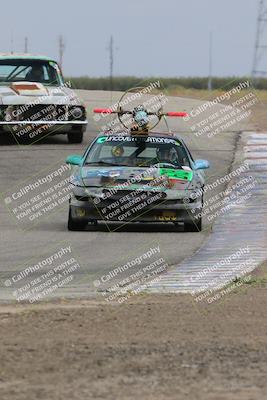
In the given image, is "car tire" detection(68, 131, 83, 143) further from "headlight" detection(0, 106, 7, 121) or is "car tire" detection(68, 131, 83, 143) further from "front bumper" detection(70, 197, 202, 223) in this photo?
"front bumper" detection(70, 197, 202, 223)

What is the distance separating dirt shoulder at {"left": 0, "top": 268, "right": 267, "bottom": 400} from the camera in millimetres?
6047

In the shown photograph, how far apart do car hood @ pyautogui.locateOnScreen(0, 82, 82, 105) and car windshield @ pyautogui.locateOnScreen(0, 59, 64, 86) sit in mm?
646

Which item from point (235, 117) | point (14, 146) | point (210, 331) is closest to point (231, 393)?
point (210, 331)

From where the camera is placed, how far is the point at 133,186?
14859mm

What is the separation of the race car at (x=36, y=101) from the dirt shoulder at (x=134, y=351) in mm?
16193

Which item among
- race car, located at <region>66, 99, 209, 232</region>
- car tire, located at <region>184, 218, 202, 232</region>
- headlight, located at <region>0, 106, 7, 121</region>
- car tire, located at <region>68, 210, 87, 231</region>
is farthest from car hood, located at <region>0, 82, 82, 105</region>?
car tire, located at <region>184, 218, 202, 232</region>

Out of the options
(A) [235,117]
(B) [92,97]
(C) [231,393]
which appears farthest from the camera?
(B) [92,97]

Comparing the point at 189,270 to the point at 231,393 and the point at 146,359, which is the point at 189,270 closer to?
the point at 146,359

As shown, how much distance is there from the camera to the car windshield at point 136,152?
1558 cm

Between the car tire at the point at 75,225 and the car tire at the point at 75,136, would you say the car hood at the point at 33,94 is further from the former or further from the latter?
the car tire at the point at 75,225

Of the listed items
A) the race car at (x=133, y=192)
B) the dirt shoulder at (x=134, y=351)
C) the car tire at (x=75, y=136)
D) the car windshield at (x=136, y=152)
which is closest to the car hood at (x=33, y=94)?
the car tire at (x=75, y=136)

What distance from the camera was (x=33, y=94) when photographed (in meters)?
25.0

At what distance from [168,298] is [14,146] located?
17785mm

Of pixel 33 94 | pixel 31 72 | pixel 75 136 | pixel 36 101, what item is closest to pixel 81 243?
pixel 36 101
